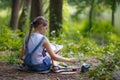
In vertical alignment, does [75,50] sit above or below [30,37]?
below

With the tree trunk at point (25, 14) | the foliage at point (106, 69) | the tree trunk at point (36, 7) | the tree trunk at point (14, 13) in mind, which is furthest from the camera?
the tree trunk at point (25, 14)

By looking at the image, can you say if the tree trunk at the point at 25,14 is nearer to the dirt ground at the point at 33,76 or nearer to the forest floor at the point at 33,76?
the forest floor at the point at 33,76

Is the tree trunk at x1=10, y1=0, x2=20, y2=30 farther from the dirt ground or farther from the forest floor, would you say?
the dirt ground

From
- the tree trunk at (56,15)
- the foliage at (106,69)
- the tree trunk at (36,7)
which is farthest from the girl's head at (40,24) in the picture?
the tree trunk at (36,7)

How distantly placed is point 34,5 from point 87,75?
19.9 ft

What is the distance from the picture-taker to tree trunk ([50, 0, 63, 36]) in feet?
41.9

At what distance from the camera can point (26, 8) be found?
54.0ft

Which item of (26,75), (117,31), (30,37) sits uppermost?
(30,37)

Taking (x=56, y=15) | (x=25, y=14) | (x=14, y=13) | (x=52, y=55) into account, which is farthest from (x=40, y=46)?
(x=25, y=14)

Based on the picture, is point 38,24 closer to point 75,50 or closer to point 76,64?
point 76,64

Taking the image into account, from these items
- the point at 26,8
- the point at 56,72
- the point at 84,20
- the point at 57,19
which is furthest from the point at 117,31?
the point at 56,72

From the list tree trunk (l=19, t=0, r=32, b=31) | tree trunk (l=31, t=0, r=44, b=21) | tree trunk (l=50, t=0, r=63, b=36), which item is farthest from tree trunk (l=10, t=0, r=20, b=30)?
tree trunk (l=50, t=0, r=63, b=36)

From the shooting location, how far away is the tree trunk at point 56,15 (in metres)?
12.8

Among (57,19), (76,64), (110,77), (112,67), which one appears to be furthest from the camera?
(57,19)
